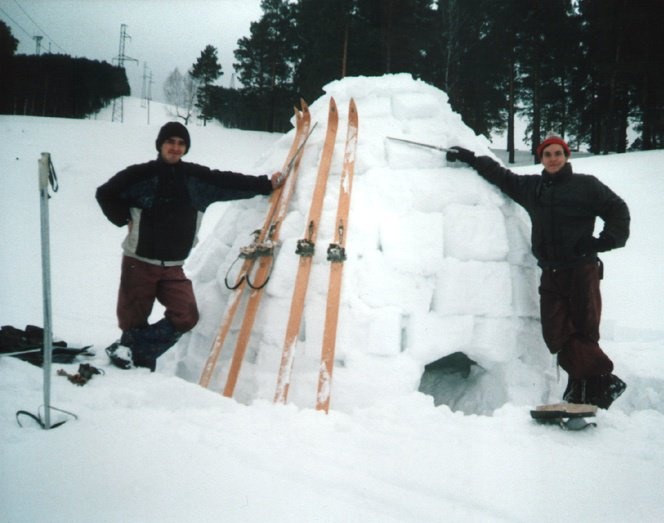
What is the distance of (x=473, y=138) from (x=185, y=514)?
3.47 m

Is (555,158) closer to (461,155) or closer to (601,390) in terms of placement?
(461,155)

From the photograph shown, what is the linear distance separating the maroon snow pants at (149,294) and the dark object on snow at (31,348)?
39 cm

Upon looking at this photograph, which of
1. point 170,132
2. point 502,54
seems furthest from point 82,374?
point 502,54

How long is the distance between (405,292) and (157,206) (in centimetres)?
165

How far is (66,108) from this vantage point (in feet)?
82.2

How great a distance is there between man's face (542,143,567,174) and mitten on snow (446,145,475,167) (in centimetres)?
62

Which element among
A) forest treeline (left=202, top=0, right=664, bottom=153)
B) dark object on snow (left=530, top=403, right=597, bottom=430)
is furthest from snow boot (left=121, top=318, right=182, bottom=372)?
forest treeline (left=202, top=0, right=664, bottom=153)

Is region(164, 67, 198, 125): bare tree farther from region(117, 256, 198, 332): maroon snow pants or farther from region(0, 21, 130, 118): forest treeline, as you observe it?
region(117, 256, 198, 332): maroon snow pants

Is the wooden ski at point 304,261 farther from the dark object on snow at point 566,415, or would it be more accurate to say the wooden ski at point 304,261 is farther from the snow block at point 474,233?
the dark object on snow at point 566,415

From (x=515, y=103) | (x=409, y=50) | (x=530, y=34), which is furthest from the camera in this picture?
(x=515, y=103)

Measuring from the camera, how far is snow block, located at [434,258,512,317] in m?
2.82

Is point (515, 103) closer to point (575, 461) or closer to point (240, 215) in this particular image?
point (240, 215)

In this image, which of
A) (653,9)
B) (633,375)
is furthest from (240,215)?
(653,9)

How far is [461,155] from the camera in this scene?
325cm
